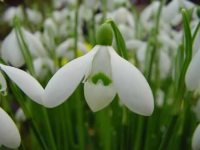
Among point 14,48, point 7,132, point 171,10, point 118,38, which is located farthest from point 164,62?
point 7,132

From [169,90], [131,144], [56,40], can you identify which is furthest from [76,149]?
[56,40]

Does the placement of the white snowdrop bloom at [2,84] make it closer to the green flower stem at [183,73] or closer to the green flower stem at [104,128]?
the green flower stem at [183,73]

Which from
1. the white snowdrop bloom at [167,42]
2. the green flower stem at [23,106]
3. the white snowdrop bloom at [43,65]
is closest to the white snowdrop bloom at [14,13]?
the white snowdrop bloom at [43,65]

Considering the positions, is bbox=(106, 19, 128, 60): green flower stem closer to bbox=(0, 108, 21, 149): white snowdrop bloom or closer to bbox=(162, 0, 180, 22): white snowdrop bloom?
bbox=(0, 108, 21, 149): white snowdrop bloom

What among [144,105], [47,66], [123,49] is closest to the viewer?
[144,105]

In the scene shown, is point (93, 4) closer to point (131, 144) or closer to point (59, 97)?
point (131, 144)

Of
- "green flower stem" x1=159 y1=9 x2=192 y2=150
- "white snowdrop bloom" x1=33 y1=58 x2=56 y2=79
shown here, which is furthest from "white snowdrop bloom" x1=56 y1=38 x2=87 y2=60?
"green flower stem" x1=159 y1=9 x2=192 y2=150

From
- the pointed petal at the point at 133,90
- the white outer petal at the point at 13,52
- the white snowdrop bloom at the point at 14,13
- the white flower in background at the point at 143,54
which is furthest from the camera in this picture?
the white snowdrop bloom at the point at 14,13
